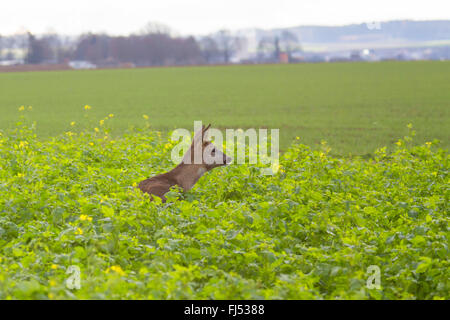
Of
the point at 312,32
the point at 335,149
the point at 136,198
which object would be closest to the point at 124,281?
the point at 136,198

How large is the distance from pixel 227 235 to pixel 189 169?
2.71 metres

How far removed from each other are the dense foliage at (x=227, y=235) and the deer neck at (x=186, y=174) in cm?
20

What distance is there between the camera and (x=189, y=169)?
8.28 meters

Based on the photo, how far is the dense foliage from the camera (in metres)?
4.55

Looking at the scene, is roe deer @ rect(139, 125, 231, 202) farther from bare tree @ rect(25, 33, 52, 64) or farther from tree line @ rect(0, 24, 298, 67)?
tree line @ rect(0, 24, 298, 67)

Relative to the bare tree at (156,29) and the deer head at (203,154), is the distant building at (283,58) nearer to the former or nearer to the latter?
the bare tree at (156,29)

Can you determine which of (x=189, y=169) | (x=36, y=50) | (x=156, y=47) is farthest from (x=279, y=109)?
(x=156, y=47)

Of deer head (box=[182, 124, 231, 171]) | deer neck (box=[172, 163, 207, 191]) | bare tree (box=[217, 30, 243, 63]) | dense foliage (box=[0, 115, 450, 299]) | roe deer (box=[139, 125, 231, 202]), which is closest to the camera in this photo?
dense foliage (box=[0, 115, 450, 299])

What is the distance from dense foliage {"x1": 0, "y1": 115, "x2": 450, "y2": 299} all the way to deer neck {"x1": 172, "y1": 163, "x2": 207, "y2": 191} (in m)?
0.20

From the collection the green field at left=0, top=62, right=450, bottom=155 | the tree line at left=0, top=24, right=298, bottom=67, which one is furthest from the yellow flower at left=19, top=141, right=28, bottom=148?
the tree line at left=0, top=24, right=298, bottom=67

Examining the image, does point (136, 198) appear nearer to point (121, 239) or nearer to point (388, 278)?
point (121, 239)
